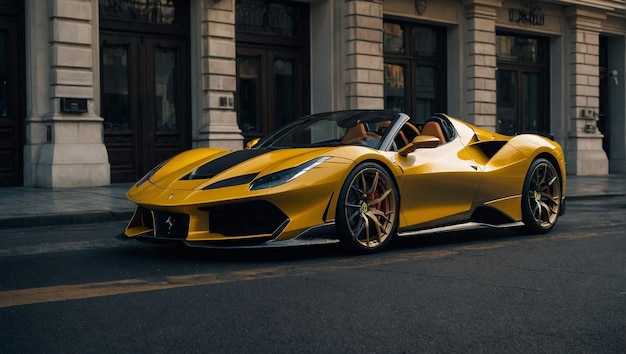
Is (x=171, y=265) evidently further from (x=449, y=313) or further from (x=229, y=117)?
(x=229, y=117)

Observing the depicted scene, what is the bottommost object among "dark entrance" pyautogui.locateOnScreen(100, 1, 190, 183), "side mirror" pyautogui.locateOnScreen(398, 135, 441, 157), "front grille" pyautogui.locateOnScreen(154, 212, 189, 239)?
"front grille" pyautogui.locateOnScreen(154, 212, 189, 239)

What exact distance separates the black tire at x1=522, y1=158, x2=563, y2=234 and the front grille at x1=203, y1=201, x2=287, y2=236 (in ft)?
9.93

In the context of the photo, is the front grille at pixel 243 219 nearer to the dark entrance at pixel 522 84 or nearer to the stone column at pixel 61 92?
the stone column at pixel 61 92

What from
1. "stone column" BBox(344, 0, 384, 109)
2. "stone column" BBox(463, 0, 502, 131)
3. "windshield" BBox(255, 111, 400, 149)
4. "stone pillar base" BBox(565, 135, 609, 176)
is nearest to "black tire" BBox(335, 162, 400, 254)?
"windshield" BBox(255, 111, 400, 149)

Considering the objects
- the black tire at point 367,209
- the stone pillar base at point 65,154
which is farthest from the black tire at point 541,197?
the stone pillar base at point 65,154

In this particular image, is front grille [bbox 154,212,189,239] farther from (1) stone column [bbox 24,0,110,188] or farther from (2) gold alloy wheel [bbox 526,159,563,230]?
(1) stone column [bbox 24,0,110,188]

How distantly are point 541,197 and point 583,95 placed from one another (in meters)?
18.2

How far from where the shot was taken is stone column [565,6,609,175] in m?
24.2

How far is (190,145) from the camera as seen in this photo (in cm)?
1678

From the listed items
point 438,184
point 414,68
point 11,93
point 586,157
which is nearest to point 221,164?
point 438,184

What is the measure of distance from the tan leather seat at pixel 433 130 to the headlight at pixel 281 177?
1.68 metres

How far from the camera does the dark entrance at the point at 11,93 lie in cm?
1439

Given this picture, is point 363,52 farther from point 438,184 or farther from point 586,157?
point 438,184

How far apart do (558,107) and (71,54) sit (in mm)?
15792
